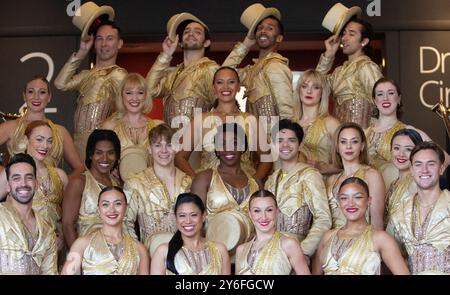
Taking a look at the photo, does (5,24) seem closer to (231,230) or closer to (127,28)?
(127,28)

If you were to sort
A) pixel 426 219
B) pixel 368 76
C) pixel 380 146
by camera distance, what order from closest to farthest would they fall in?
pixel 426 219 < pixel 380 146 < pixel 368 76

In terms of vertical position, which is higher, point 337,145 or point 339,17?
point 339,17

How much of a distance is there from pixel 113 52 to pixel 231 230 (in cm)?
179

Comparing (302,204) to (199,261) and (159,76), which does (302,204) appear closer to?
(199,261)

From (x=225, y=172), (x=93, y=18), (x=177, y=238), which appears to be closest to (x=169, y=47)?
(x=93, y=18)

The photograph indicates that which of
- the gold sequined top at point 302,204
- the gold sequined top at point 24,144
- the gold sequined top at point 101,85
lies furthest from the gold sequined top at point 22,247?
the gold sequined top at point 101,85

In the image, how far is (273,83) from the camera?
8.62m

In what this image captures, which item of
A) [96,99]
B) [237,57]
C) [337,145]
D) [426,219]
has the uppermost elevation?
[237,57]

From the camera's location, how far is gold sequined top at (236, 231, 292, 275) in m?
7.15

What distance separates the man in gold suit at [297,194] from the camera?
7.52 metres

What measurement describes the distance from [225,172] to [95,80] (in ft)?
4.36

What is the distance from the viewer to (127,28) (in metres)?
10.2

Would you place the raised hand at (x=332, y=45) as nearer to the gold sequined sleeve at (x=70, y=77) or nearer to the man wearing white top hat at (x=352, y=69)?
the man wearing white top hat at (x=352, y=69)
